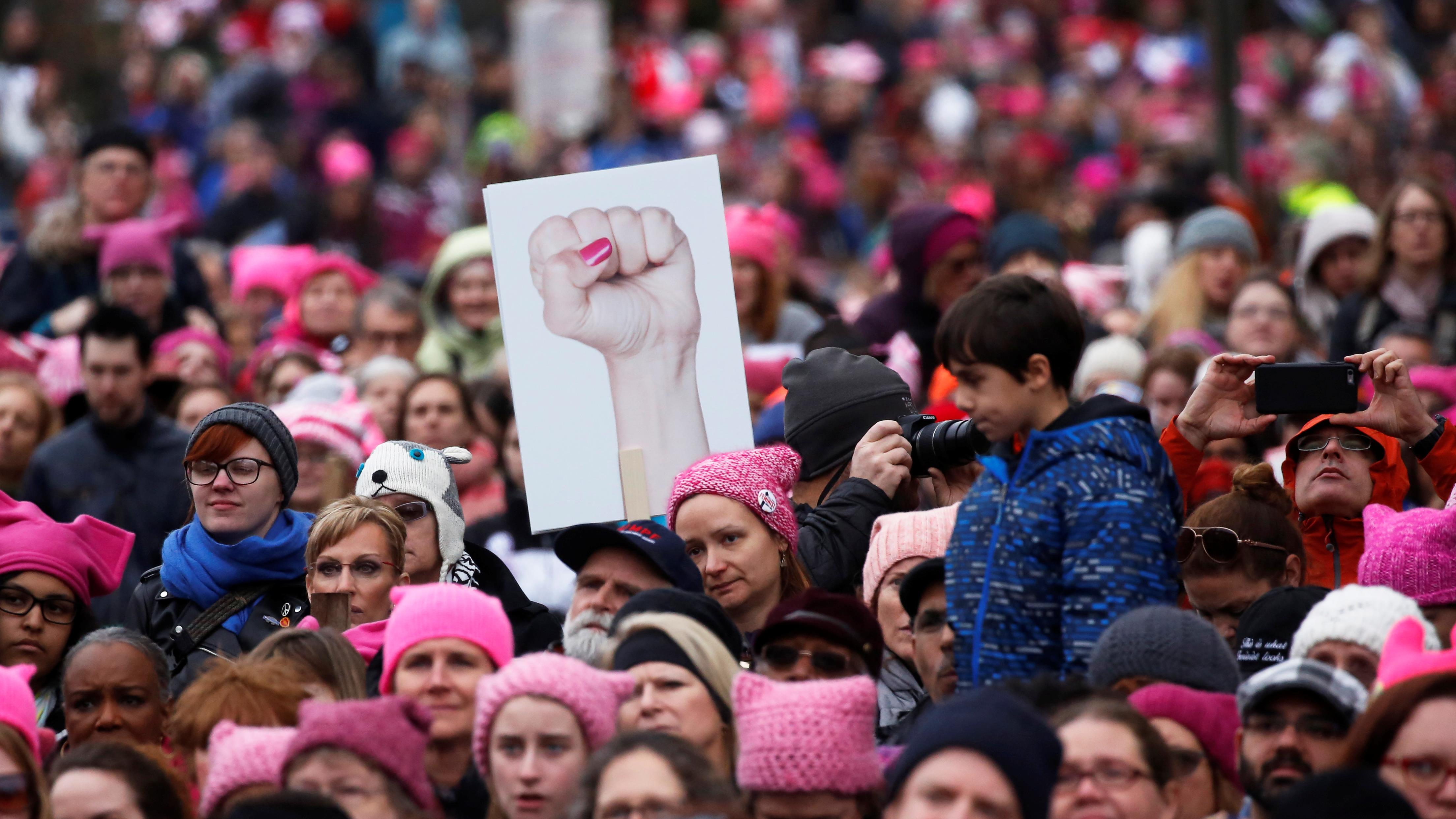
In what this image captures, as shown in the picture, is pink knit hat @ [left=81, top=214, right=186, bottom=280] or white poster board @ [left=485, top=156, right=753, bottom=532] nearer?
white poster board @ [left=485, top=156, right=753, bottom=532]

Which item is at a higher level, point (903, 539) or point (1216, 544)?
point (903, 539)

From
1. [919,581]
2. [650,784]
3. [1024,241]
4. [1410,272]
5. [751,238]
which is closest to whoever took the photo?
[650,784]

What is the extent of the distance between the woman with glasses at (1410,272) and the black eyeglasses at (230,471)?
15.1 ft

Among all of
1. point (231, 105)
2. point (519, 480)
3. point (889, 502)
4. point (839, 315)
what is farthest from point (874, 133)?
point (889, 502)

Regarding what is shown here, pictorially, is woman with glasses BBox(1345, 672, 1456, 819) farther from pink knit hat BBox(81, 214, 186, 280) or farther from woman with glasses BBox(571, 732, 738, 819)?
pink knit hat BBox(81, 214, 186, 280)

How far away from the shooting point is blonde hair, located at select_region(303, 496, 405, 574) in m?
5.75

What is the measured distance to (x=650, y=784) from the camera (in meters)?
4.10

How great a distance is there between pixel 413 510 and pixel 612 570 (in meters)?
0.98

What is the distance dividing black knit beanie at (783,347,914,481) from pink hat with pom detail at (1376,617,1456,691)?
205 centimetres

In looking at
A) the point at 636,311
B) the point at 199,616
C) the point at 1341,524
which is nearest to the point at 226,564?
the point at 199,616

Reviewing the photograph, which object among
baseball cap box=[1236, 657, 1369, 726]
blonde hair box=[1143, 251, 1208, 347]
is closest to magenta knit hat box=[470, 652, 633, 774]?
baseball cap box=[1236, 657, 1369, 726]

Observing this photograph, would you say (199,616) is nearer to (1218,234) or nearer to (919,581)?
(919,581)

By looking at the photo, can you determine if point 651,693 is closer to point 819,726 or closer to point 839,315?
point 819,726

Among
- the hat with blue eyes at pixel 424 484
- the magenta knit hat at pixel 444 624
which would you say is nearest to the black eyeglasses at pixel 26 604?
the hat with blue eyes at pixel 424 484
